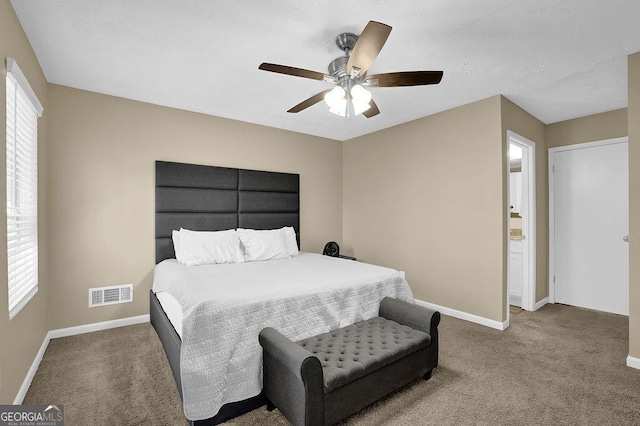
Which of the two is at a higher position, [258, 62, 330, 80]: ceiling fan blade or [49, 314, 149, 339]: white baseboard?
[258, 62, 330, 80]: ceiling fan blade

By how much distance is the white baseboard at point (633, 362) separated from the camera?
8.08 ft

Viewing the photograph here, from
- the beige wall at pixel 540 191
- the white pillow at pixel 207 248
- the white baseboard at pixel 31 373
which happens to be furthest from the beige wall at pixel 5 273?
the beige wall at pixel 540 191

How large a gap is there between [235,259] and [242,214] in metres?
0.81

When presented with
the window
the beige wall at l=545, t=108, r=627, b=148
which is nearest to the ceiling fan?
the window

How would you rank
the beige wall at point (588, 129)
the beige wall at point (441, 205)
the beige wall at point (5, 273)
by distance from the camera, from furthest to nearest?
the beige wall at point (588, 129) → the beige wall at point (441, 205) → the beige wall at point (5, 273)

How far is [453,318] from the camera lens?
3680 millimetres

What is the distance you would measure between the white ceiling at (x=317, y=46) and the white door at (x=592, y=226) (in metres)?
0.75

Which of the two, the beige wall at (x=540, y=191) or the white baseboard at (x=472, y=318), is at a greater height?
the beige wall at (x=540, y=191)

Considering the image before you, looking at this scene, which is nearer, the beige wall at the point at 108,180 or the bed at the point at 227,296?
the bed at the point at 227,296

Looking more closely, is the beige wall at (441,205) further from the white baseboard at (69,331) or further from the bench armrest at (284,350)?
the white baseboard at (69,331)

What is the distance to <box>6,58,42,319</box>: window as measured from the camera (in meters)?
1.96

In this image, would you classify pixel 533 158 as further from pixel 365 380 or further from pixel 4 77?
pixel 4 77

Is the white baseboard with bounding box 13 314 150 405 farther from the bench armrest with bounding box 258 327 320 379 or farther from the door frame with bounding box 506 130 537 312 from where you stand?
the door frame with bounding box 506 130 537 312

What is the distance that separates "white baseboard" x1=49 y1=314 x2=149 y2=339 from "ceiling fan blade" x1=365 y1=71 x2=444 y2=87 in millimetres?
3389
